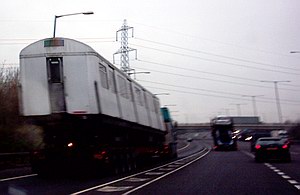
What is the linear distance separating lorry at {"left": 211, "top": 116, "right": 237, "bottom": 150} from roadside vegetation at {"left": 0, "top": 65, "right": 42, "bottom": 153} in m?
31.5

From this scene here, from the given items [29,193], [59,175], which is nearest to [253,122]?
[59,175]

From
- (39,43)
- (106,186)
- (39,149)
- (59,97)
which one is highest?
(39,43)

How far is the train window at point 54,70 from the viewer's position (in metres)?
20.0

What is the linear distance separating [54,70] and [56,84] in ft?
1.84

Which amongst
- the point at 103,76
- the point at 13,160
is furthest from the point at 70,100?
the point at 13,160

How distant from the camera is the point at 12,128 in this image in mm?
33250

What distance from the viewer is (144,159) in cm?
3225

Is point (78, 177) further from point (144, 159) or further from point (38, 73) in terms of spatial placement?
point (144, 159)

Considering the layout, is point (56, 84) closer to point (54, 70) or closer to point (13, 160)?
point (54, 70)

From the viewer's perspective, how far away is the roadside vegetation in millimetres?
32531

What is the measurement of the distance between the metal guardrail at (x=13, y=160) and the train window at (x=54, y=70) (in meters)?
9.28

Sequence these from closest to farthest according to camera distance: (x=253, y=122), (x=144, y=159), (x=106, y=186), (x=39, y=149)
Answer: (x=106, y=186) → (x=39, y=149) → (x=144, y=159) → (x=253, y=122)

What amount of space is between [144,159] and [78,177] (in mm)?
11547

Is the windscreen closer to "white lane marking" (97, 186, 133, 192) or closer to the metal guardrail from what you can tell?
the metal guardrail
